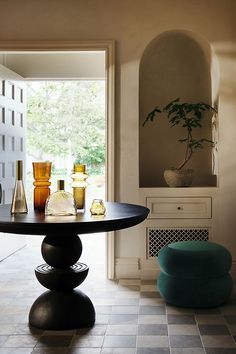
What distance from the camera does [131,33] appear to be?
4270 millimetres

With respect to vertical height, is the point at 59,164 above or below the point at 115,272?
above

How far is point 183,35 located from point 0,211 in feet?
8.70

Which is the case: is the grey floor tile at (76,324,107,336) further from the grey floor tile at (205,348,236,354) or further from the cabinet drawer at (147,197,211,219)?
the cabinet drawer at (147,197,211,219)

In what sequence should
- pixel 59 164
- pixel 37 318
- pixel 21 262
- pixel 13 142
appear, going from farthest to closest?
pixel 59 164, pixel 13 142, pixel 21 262, pixel 37 318

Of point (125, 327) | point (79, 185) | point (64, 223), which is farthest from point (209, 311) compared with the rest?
point (64, 223)

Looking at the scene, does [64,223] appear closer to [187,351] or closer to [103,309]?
[187,351]

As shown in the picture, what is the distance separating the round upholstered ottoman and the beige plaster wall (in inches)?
34.6

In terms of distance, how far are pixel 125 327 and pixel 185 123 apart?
2.26 m

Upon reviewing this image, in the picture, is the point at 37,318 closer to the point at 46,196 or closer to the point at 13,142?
the point at 46,196

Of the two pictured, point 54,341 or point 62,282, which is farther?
point 62,282

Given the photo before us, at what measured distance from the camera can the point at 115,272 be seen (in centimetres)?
429

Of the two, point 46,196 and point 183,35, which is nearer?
point 46,196

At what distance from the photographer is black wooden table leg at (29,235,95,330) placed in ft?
9.57

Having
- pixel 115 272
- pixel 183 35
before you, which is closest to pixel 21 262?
pixel 115 272
